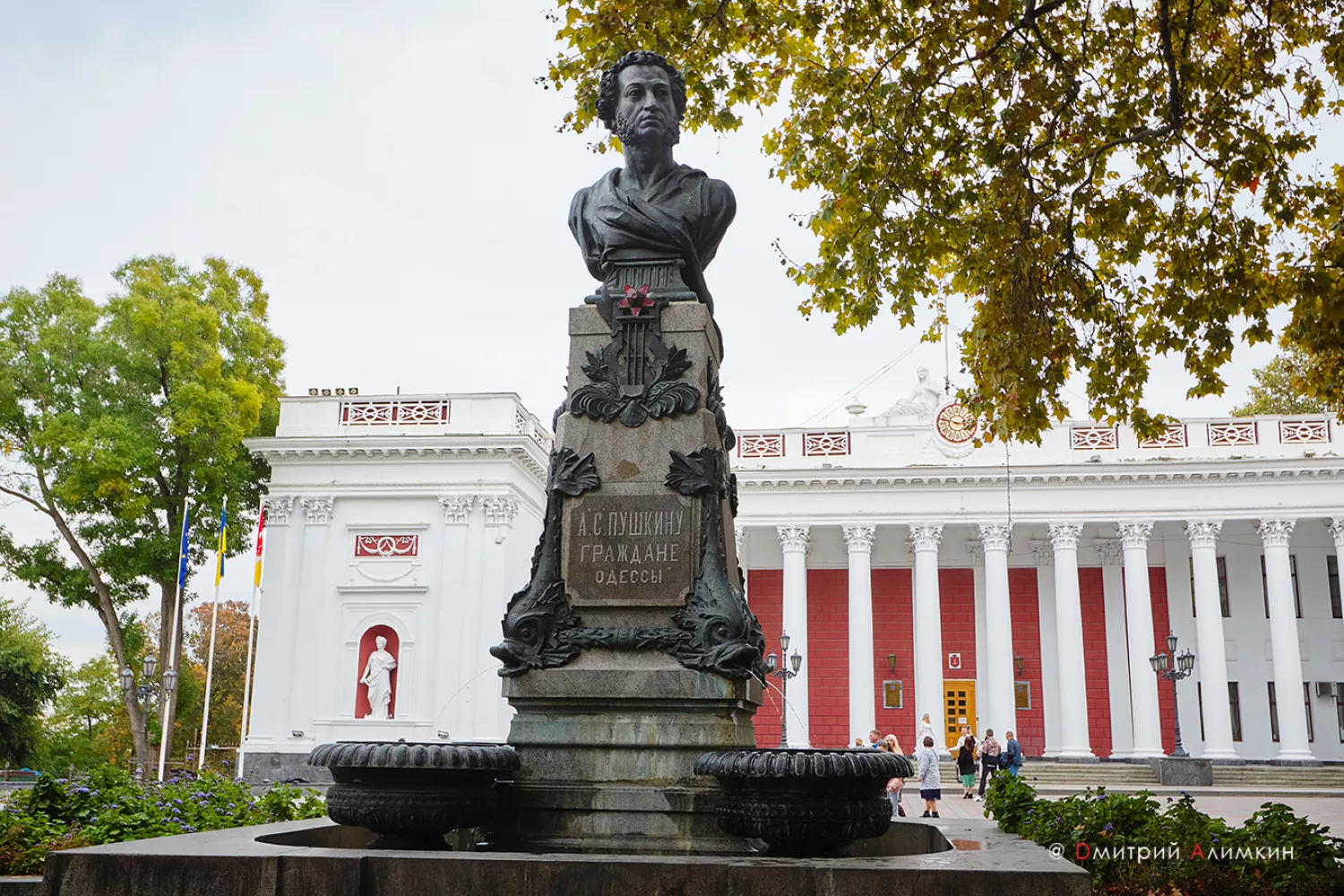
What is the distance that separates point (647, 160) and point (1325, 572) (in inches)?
1640

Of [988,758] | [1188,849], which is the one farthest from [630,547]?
[988,758]

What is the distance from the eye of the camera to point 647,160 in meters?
6.62

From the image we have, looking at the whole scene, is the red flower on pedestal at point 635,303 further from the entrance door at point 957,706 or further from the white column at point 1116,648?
the white column at point 1116,648

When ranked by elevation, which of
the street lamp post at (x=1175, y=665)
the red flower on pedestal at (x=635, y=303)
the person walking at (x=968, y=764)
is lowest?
the person walking at (x=968, y=764)

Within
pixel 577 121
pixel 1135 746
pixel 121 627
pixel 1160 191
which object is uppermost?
pixel 577 121

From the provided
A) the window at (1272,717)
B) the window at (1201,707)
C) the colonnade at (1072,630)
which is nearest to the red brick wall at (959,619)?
the colonnade at (1072,630)

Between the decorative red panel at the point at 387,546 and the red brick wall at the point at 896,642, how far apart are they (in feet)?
53.4

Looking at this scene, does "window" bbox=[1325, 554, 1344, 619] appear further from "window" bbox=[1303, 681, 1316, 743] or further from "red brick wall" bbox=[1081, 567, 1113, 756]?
"red brick wall" bbox=[1081, 567, 1113, 756]

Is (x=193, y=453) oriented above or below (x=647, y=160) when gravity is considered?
above

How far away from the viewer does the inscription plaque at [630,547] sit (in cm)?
589

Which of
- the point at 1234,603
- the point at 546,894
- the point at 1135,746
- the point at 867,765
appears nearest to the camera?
the point at 546,894

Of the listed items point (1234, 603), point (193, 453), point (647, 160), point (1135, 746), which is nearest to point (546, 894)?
point (647, 160)

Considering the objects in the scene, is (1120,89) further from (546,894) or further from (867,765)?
(546,894)

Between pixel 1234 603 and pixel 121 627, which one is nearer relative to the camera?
pixel 121 627
